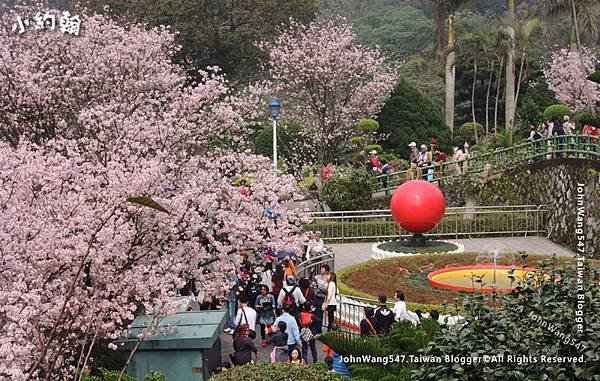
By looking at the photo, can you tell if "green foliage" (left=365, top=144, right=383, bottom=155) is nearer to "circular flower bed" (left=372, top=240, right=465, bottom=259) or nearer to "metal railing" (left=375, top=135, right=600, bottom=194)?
"metal railing" (left=375, top=135, right=600, bottom=194)

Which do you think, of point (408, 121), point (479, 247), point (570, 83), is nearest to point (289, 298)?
point (479, 247)

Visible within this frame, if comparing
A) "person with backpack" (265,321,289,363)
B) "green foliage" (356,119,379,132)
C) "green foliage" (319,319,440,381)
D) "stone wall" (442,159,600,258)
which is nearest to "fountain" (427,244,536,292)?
"stone wall" (442,159,600,258)

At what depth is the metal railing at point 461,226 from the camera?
29484 mm

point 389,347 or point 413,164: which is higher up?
point 413,164

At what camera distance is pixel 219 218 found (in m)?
16.4

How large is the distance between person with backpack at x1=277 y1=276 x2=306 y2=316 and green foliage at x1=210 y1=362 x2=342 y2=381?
3.86m

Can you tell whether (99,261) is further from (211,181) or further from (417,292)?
(417,292)

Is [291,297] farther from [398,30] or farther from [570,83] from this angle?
[398,30]

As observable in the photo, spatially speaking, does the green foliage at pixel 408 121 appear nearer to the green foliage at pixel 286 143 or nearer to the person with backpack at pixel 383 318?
the green foliage at pixel 286 143

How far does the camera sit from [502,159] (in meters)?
31.9

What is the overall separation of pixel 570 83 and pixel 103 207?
139 feet

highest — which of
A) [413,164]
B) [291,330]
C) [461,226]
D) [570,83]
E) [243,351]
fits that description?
[570,83]

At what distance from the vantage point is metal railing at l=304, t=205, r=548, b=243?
29.5m

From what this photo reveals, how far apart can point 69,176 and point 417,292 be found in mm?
8501
